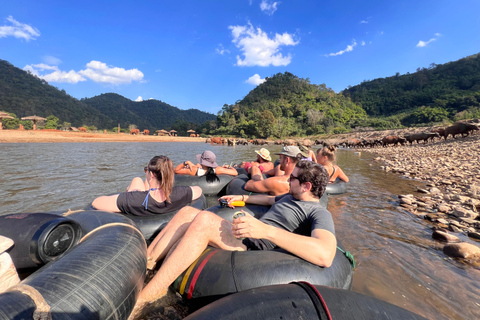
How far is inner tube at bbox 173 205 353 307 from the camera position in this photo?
1736 mm

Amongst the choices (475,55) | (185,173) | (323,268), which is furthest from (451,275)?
(475,55)

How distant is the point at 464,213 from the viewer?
4.30 metres

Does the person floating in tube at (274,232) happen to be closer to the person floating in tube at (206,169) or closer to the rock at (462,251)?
the rock at (462,251)

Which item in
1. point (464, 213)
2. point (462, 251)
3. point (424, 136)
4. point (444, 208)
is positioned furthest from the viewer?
point (424, 136)

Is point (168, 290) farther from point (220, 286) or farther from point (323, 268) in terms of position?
point (323, 268)

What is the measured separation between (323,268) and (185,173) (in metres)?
4.90

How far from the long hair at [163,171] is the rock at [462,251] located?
167 inches

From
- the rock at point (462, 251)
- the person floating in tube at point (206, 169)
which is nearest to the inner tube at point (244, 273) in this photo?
the rock at point (462, 251)

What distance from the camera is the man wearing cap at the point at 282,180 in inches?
152

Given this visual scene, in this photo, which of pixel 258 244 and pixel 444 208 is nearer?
pixel 258 244

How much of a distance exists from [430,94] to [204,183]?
8043 cm

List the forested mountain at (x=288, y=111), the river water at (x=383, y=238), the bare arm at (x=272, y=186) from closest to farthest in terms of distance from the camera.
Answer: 1. the river water at (x=383, y=238)
2. the bare arm at (x=272, y=186)
3. the forested mountain at (x=288, y=111)

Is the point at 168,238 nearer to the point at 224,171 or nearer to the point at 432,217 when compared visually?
the point at 224,171

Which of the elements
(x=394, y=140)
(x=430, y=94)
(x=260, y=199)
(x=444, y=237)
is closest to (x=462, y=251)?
(x=444, y=237)
